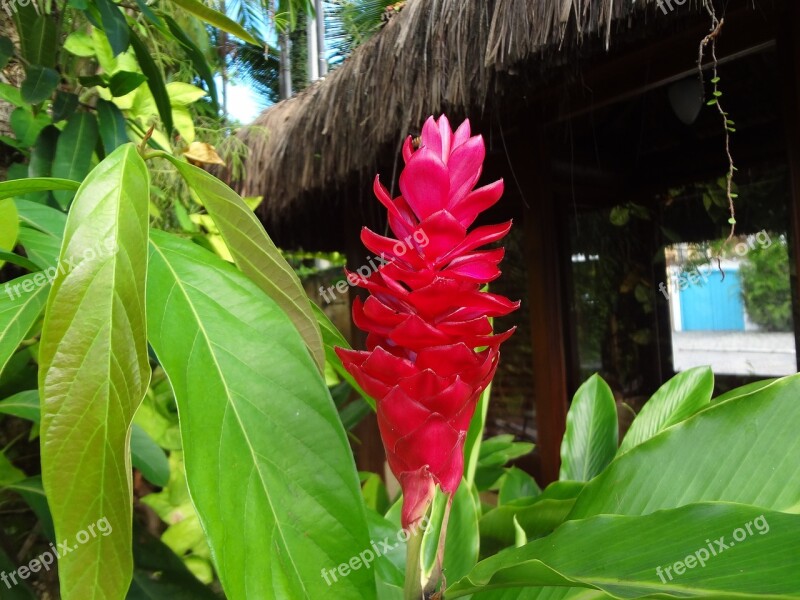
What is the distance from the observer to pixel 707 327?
2518 mm

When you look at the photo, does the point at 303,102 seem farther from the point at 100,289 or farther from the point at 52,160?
the point at 100,289

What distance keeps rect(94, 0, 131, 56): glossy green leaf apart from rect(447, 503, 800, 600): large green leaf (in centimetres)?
97

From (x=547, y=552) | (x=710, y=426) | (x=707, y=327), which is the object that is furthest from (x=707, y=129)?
(x=547, y=552)

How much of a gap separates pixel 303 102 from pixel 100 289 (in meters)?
2.17

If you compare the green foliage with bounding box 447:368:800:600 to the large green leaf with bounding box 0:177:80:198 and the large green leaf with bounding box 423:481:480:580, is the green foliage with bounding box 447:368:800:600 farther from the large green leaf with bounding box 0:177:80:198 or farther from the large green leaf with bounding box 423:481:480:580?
the large green leaf with bounding box 0:177:80:198

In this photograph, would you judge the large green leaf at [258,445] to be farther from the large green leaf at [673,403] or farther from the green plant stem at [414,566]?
the large green leaf at [673,403]

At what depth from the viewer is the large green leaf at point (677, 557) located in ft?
1.26

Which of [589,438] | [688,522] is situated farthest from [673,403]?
[688,522]

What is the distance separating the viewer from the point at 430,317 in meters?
0.40

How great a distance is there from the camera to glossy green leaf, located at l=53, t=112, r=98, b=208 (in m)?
0.94

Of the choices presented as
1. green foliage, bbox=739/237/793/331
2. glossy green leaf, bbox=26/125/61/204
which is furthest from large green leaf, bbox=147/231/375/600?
green foliage, bbox=739/237/793/331

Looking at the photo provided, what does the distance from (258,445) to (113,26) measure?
0.88 m

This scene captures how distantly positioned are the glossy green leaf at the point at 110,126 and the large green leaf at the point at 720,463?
0.99 meters

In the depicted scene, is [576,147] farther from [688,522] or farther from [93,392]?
[93,392]
